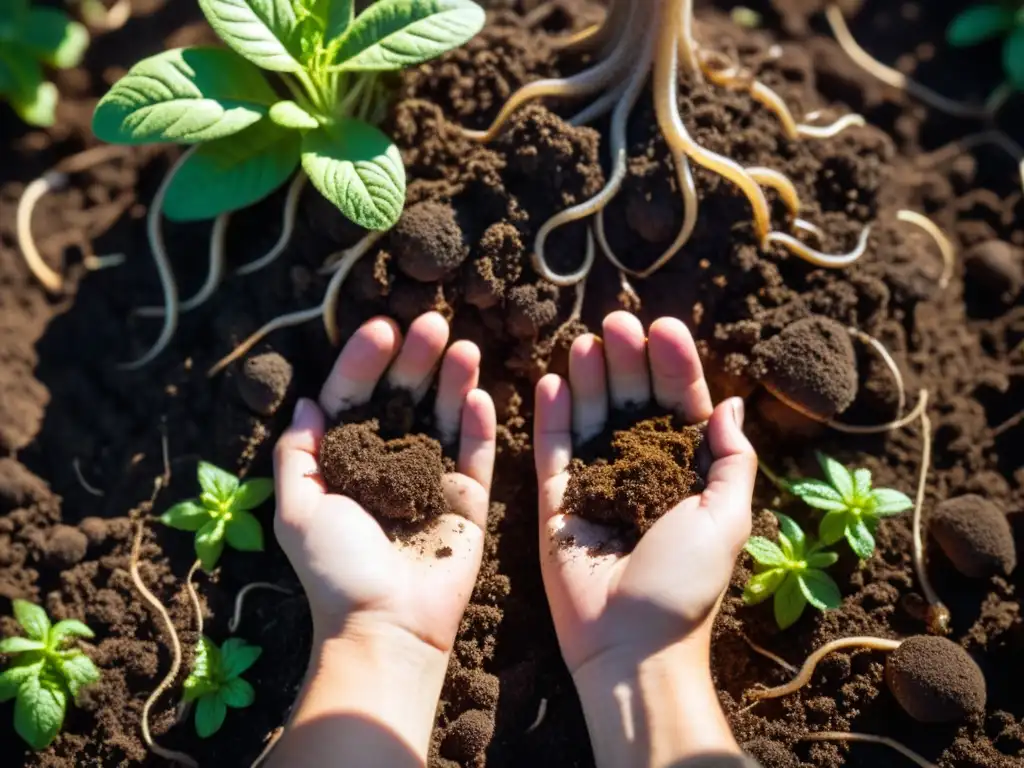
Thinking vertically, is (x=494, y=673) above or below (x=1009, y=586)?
below

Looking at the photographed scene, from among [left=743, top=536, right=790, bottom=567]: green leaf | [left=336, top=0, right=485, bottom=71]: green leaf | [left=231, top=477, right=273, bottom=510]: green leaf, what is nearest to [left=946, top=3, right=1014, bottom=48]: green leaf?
[left=336, top=0, right=485, bottom=71]: green leaf

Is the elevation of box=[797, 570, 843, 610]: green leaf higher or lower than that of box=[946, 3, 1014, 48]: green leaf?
lower

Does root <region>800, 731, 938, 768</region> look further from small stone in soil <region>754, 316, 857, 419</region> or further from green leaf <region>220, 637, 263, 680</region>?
green leaf <region>220, 637, 263, 680</region>

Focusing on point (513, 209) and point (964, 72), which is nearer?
point (513, 209)

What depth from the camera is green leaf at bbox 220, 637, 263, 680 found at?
176 cm

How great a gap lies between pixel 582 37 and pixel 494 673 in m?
1.39

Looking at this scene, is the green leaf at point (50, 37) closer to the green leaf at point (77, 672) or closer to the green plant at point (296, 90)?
the green plant at point (296, 90)

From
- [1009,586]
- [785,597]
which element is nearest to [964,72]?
[1009,586]

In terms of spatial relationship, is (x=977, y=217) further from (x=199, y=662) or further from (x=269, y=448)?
(x=199, y=662)

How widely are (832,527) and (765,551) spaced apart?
0.16 meters

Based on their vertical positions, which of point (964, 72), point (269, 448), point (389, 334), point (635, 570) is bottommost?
point (269, 448)

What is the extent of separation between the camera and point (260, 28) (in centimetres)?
175

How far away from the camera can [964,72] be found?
2.48m

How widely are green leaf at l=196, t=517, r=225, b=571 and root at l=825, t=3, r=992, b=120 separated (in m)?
2.02
